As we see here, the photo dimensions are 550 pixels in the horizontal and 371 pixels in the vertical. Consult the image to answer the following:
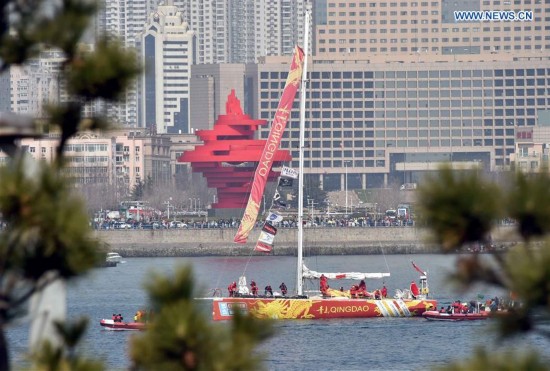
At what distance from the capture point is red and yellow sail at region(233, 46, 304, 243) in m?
59.1

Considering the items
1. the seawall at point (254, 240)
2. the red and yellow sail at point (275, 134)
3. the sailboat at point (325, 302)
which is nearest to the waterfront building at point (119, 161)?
the seawall at point (254, 240)

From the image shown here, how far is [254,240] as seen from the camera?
11856 cm

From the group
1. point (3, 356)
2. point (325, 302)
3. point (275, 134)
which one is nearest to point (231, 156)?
point (275, 134)

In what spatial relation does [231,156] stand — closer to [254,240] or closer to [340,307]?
[254,240]

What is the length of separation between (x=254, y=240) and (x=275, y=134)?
56.7m

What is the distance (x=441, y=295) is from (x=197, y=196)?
105391 millimetres

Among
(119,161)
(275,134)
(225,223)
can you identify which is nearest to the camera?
(275,134)

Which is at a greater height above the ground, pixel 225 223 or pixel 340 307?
pixel 340 307

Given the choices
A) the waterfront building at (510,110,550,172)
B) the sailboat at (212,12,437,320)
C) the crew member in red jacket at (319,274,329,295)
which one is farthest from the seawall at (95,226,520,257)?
the crew member in red jacket at (319,274,329,295)

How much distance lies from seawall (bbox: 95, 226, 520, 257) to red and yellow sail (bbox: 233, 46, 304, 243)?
177 ft

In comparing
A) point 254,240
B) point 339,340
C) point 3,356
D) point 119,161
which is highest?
point 3,356

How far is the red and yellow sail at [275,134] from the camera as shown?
5912cm

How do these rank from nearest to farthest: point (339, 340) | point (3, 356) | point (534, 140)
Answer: point (3, 356), point (339, 340), point (534, 140)

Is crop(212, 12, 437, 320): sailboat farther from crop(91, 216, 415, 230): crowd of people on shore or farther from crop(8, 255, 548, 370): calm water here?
crop(91, 216, 415, 230): crowd of people on shore
